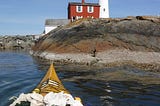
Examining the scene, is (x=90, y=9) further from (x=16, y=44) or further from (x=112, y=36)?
(x=112, y=36)

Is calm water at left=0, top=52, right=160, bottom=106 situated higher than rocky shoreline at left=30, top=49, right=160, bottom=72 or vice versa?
rocky shoreline at left=30, top=49, right=160, bottom=72

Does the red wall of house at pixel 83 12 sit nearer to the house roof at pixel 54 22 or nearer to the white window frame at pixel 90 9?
the white window frame at pixel 90 9

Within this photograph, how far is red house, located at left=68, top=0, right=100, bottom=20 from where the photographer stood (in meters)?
62.9

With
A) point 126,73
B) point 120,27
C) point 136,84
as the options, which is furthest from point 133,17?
point 136,84

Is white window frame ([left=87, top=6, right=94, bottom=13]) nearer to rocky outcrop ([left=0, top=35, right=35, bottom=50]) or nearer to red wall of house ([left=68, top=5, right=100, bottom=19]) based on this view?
red wall of house ([left=68, top=5, right=100, bottom=19])

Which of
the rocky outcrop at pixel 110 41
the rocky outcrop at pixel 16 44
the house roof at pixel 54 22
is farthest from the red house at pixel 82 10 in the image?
the rocky outcrop at pixel 110 41

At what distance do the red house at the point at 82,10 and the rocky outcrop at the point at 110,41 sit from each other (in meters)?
26.6

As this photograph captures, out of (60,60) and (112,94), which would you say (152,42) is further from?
(112,94)

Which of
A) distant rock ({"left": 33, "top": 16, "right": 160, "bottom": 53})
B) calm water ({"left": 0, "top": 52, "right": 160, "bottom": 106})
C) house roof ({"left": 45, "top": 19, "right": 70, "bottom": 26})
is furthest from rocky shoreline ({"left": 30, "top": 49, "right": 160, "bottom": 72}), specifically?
house roof ({"left": 45, "top": 19, "right": 70, "bottom": 26})

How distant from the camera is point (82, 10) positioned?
63.2m

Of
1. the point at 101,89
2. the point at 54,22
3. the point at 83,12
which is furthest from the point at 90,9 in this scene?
the point at 101,89

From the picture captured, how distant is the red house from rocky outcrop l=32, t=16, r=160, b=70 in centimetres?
2659

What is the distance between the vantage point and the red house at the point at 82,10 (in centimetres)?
6294

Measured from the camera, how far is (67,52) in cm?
3341
